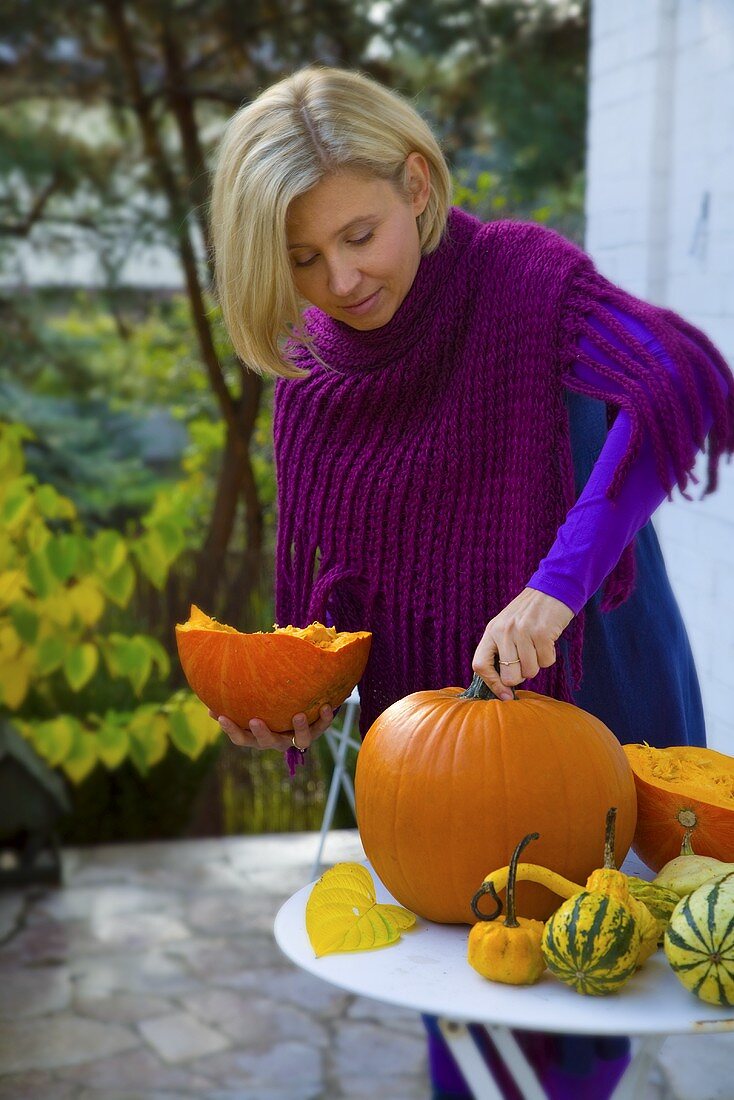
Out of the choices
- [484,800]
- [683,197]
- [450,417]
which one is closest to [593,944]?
[484,800]

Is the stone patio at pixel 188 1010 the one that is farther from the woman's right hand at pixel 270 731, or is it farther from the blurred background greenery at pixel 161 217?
the woman's right hand at pixel 270 731

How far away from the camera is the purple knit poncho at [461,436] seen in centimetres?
136

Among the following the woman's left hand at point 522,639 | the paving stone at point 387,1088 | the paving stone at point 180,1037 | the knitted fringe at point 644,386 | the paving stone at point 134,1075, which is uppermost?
the knitted fringe at point 644,386

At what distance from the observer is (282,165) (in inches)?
51.8

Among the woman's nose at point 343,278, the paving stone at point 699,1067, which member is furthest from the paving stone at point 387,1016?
the woman's nose at point 343,278

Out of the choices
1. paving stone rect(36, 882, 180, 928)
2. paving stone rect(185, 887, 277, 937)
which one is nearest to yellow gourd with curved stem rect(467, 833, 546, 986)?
paving stone rect(185, 887, 277, 937)

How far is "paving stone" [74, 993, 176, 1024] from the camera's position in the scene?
2822 millimetres

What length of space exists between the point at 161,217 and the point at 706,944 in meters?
3.47

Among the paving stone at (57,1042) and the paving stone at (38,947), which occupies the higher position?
the paving stone at (38,947)

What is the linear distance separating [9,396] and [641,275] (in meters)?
2.06

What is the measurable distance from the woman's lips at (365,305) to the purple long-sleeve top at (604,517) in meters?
0.27

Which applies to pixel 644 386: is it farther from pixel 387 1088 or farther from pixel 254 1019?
pixel 254 1019

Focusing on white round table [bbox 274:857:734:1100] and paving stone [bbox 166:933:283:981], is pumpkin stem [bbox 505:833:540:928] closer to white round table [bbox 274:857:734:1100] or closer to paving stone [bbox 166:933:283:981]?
white round table [bbox 274:857:734:1100]

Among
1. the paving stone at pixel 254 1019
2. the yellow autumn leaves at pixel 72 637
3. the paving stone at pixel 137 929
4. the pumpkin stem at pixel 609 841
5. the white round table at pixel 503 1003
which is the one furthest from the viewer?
the yellow autumn leaves at pixel 72 637
